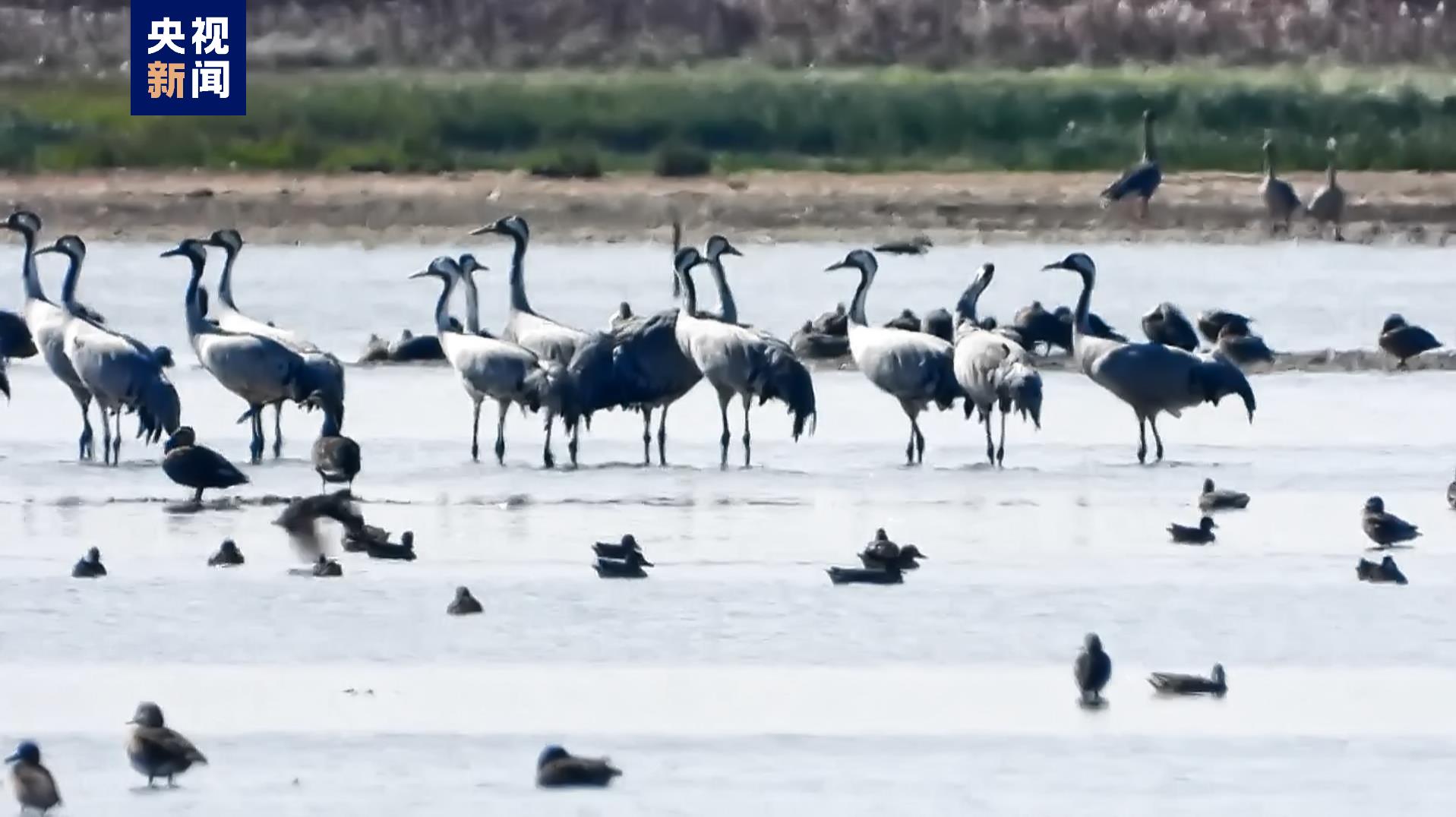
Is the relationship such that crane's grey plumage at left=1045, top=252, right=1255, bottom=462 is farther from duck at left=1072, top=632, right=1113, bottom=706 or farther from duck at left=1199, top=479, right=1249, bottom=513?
duck at left=1072, top=632, right=1113, bottom=706

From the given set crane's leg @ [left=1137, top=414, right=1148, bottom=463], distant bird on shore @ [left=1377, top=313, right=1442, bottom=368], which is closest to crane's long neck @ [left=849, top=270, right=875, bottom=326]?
crane's leg @ [left=1137, top=414, right=1148, bottom=463]

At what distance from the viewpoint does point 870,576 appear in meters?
11.2

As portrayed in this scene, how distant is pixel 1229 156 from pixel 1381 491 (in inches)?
913

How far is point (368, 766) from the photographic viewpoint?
27.0 feet

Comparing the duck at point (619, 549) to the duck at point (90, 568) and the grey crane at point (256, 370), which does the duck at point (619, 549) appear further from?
the grey crane at point (256, 370)

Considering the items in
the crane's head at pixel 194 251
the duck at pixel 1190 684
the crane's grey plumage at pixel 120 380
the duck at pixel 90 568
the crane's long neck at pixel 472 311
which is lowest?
the duck at pixel 1190 684

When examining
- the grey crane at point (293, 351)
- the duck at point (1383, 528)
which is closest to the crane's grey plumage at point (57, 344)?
the grey crane at point (293, 351)

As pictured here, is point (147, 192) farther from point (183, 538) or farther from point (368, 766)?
point (368, 766)

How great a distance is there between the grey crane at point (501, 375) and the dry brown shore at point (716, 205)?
541 inches

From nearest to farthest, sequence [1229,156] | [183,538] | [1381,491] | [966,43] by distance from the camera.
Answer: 1. [183,538]
2. [1381,491]
3. [1229,156]
4. [966,43]

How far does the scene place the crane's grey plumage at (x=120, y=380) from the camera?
48.3 ft

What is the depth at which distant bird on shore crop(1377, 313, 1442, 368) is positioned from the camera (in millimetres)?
18375

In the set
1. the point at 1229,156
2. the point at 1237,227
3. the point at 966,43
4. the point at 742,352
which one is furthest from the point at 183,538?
the point at 966,43

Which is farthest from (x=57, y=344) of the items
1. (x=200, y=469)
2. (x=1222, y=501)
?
(x=1222, y=501)
